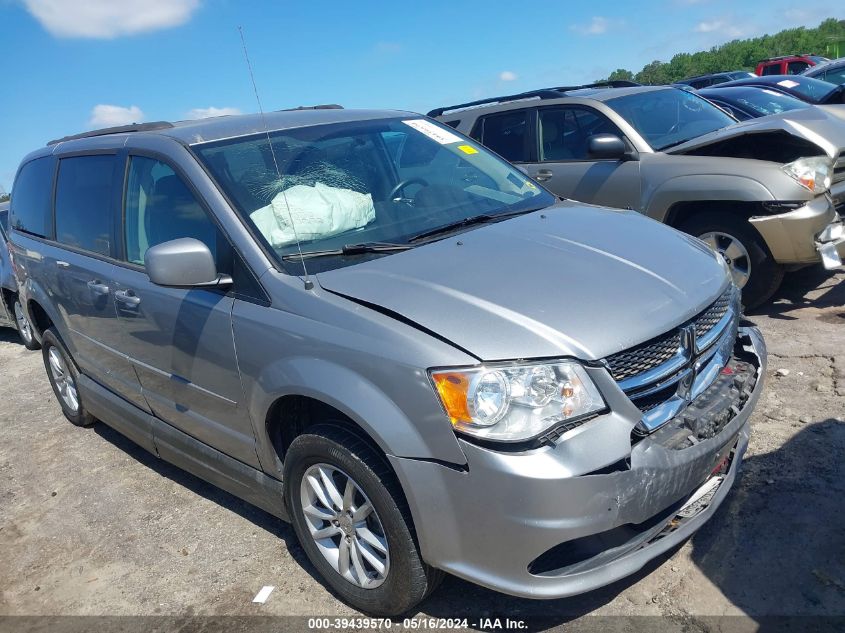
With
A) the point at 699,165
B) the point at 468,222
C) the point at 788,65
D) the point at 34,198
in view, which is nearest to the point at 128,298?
the point at 468,222

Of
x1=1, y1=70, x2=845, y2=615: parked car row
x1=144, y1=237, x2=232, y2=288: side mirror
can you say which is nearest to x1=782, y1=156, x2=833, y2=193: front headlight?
x1=1, y1=70, x2=845, y2=615: parked car row

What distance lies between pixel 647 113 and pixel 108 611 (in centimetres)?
557

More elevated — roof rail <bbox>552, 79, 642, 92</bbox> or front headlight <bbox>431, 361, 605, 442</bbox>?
roof rail <bbox>552, 79, 642, 92</bbox>

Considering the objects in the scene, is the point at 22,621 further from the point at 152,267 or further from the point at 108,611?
the point at 152,267

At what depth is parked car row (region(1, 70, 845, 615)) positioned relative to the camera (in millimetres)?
2258

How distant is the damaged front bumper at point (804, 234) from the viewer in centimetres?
496

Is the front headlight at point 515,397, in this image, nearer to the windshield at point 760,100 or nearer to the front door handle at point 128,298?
the front door handle at point 128,298

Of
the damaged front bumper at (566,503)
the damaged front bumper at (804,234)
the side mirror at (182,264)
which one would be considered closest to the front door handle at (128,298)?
the side mirror at (182,264)

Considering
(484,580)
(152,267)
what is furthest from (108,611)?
(484,580)

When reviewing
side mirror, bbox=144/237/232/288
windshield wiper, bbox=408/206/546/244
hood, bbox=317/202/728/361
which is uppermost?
side mirror, bbox=144/237/232/288

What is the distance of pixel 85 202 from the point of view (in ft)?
13.7

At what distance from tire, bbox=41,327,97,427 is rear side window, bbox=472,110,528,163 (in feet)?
13.7

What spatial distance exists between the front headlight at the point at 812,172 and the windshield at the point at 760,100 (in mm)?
3129

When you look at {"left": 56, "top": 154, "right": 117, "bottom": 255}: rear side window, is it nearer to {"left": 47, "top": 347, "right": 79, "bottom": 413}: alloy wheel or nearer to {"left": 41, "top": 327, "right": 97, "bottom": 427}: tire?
{"left": 41, "top": 327, "right": 97, "bottom": 427}: tire
